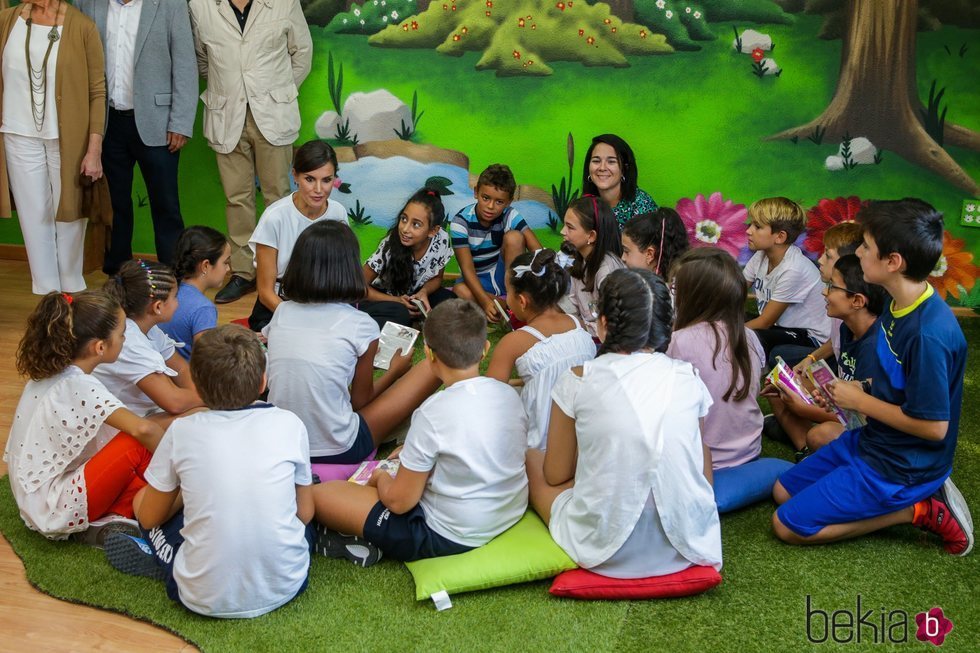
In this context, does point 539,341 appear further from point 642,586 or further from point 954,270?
point 954,270

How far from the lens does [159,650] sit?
2191 millimetres

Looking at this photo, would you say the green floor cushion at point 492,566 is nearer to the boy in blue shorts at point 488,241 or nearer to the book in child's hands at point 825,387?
the book in child's hands at point 825,387

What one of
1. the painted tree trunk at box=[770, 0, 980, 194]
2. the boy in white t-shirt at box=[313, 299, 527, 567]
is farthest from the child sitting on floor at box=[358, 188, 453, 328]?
the painted tree trunk at box=[770, 0, 980, 194]

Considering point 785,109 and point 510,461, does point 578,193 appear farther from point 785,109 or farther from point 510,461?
point 510,461

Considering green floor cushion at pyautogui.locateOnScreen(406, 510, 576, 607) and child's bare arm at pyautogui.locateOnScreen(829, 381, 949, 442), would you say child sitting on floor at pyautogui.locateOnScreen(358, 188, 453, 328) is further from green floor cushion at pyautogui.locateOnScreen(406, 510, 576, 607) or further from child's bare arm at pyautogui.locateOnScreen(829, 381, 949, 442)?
child's bare arm at pyautogui.locateOnScreen(829, 381, 949, 442)

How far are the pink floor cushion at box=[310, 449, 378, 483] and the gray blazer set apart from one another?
250 cm

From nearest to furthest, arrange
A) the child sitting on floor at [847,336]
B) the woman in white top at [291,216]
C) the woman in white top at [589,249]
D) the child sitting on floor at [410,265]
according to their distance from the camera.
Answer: the child sitting on floor at [847,336] → the woman in white top at [291,216] → the woman in white top at [589,249] → the child sitting on floor at [410,265]

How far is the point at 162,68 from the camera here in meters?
4.50

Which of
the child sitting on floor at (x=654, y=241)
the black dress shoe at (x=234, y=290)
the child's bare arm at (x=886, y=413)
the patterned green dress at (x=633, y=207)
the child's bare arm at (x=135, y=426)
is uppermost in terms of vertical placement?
the child's bare arm at (x=886, y=413)

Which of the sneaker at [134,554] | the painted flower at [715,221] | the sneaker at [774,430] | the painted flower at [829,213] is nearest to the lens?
the sneaker at [134,554]

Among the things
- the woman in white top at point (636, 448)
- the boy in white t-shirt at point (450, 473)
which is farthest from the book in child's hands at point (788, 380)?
the boy in white t-shirt at point (450, 473)

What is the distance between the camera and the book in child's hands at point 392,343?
3.40 meters

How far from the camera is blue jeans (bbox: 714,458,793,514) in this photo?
2.75m

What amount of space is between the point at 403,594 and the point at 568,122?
3.13m
